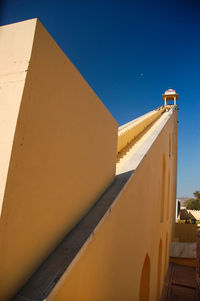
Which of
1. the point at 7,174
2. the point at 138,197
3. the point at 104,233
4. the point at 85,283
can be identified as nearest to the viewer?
the point at 7,174

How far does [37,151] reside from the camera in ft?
4.09

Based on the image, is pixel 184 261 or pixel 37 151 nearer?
pixel 37 151

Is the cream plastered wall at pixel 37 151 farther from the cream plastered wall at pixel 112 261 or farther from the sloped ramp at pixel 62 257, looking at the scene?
the cream plastered wall at pixel 112 261

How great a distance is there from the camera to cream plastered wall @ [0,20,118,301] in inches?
42.8

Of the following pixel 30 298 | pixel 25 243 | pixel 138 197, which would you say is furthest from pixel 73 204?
pixel 138 197

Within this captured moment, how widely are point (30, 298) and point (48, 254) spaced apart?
315mm

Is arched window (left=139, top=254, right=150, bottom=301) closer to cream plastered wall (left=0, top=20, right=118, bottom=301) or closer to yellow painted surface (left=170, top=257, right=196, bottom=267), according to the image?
cream plastered wall (left=0, top=20, right=118, bottom=301)

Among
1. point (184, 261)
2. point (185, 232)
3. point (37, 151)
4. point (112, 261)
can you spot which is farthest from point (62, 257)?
point (185, 232)

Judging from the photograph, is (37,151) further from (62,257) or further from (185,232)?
(185,232)

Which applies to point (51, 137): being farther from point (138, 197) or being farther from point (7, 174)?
point (138, 197)

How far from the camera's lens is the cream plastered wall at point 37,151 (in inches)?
42.8

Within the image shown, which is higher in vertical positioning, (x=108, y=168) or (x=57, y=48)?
(x=57, y=48)

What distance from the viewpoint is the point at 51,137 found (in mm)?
1386

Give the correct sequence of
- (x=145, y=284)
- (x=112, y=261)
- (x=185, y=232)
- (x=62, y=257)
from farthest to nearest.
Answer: (x=185, y=232), (x=145, y=284), (x=112, y=261), (x=62, y=257)
